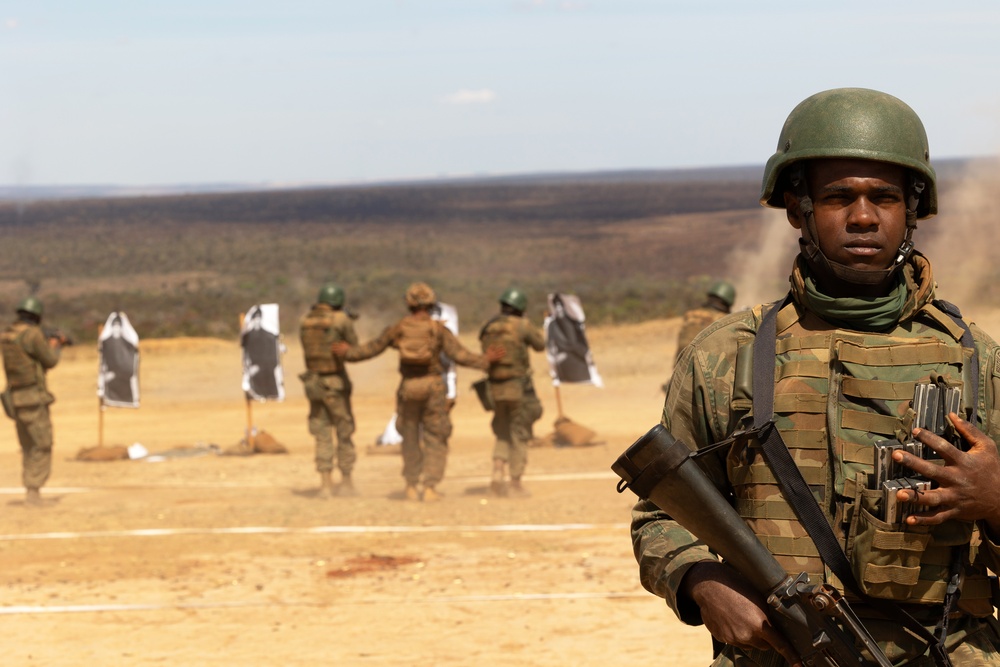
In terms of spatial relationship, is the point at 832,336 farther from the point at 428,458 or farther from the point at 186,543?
the point at 428,458

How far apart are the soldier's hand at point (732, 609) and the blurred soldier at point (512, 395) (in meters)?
11.1

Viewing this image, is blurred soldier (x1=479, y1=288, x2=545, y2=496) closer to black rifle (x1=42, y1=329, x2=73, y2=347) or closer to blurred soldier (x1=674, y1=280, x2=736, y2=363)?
blurred soldier (x1=674, y1=280, x2=736, y2=363)

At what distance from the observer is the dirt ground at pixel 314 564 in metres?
8.34

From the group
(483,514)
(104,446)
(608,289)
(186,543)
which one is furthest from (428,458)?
(608,289)

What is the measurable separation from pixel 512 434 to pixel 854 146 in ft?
37.0

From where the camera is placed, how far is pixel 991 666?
9.37ft

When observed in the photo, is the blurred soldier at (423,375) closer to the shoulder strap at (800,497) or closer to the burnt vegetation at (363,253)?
the shoulder strap at (800,497)

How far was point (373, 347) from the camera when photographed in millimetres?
13539

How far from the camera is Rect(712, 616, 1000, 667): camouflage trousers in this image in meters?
2.84

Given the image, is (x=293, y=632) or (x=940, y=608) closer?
(x=940, y=608)

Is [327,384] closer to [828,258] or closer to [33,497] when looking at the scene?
[33,497]

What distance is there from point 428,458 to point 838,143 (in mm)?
10865

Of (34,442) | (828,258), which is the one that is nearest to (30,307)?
(34,442)

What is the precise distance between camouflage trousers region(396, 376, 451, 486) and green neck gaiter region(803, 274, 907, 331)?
10.4 metres
